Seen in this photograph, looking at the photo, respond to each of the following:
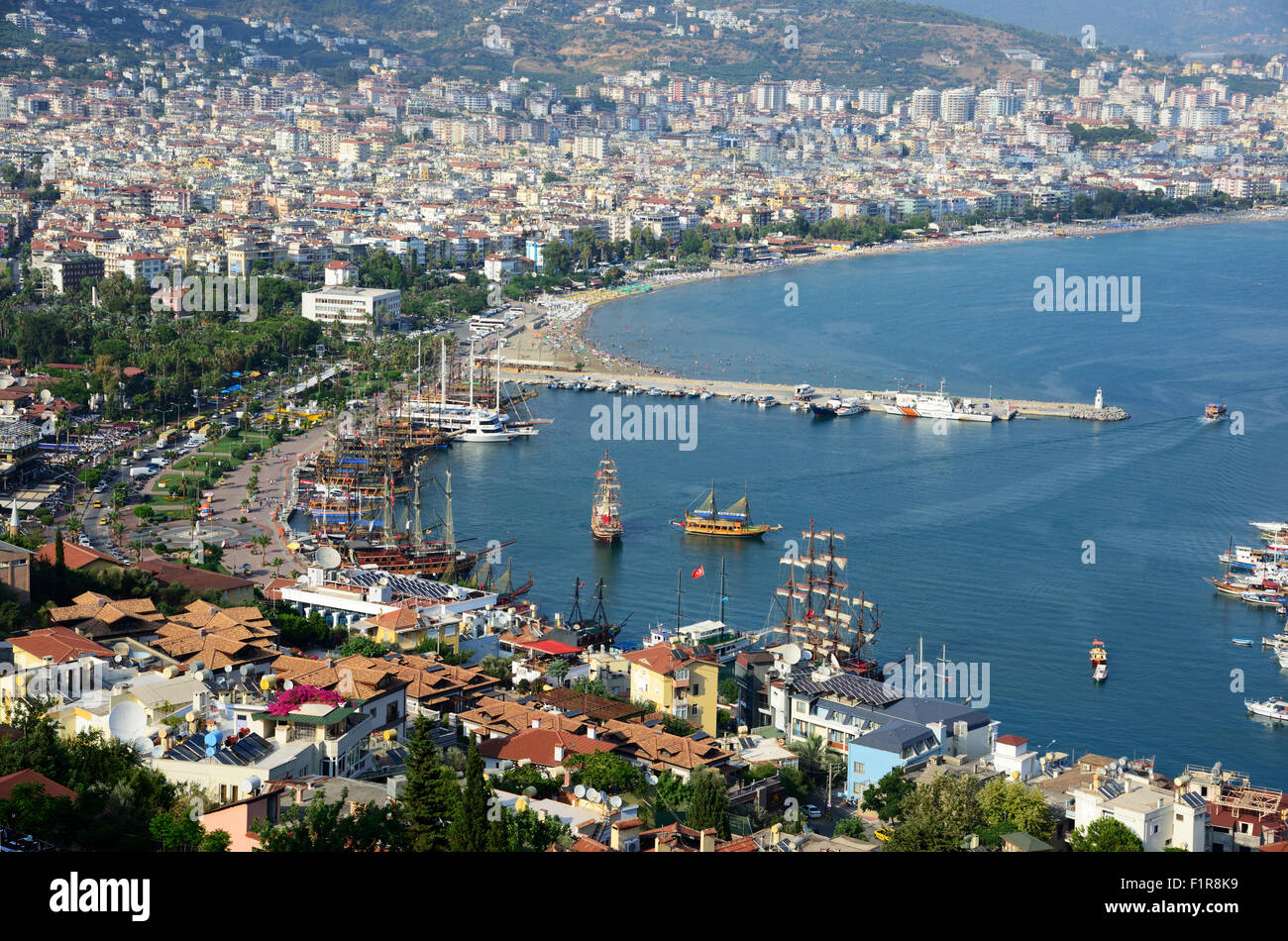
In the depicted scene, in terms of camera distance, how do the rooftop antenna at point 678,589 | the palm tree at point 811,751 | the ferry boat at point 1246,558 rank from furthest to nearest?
the ferry boat at point 1246,558 → the rooftop antenna at point 678,589 → the palm tree at point 811,751

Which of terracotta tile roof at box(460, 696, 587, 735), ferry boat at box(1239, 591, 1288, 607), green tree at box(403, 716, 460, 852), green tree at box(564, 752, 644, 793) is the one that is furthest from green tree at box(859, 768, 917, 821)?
ferry boat at box(1239, 591, 1288, 607)

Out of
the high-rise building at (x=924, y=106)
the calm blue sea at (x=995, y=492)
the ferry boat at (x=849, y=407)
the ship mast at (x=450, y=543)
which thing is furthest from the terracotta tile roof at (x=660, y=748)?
the high-rise building at (x=924, y=106)

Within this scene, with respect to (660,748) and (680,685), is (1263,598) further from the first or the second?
(660,748)

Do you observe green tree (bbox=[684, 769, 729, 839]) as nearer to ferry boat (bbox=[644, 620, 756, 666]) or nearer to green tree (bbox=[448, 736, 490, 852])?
green tree (bbox=[448, 736, 490, 852])

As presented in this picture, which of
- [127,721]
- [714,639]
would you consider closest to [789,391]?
[714,639]

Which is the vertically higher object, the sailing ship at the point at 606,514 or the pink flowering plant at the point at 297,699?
the pink flowering plant at the point at 297,699

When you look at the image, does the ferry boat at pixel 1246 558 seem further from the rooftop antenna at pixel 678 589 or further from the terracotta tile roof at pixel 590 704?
the terracotta tile roof at pixel 590 704

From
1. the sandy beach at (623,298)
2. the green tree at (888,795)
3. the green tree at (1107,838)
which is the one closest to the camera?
the green tree at (1107,838)
